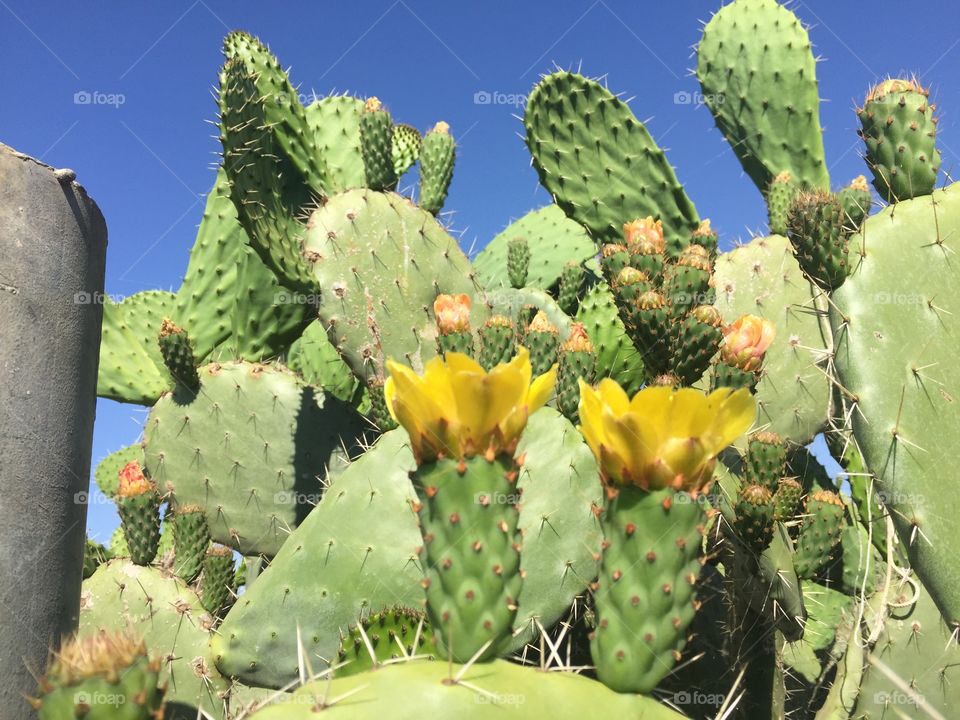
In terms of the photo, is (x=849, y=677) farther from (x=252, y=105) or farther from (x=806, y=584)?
(x=252, y=105)

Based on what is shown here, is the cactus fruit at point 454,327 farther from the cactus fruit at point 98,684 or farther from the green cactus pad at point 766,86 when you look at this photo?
the green cactus pad at point 766,86

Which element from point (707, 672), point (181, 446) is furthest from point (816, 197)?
point (181, 446)

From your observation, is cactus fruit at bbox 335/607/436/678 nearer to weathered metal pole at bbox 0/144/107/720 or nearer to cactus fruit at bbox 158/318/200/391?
weathered metal pole at bbox 0/144/107/720

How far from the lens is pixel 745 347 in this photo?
1.82 m

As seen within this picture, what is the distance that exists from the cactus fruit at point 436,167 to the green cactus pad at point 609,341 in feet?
2.66

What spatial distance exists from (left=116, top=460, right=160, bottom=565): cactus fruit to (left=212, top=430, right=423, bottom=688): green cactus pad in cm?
76

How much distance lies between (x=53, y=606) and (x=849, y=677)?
6.17 ft

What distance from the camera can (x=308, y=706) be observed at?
3.11ft

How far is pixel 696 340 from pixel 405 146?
9.46ft

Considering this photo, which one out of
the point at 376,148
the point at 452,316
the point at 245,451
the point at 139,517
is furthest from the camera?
the point at 376,148

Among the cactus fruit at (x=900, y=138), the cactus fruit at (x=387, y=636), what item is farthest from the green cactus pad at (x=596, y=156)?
the cactus fruit at (x=387, y=636)

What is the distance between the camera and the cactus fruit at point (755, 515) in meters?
1.79
